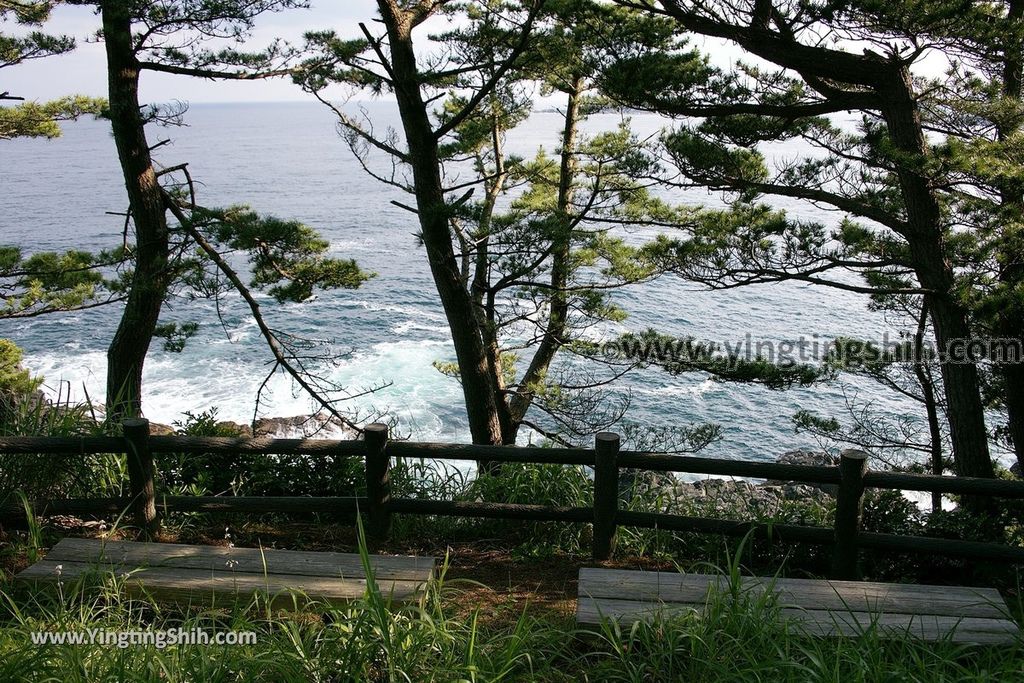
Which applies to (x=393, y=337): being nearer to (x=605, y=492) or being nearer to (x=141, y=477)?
(x=141, y=477)

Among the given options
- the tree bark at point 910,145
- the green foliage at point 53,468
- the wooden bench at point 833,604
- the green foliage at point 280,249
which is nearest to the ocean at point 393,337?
the green foliage at point 280,249

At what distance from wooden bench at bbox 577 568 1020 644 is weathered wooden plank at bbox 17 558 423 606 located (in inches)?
31.0

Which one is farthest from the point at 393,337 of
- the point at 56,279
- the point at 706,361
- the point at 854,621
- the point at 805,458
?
the point at 854,621

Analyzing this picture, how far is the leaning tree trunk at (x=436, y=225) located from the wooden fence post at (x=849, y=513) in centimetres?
454

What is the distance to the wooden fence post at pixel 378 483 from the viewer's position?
168 inches

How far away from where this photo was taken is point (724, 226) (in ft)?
26.6

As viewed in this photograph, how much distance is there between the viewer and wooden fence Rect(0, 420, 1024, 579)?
13.3ft

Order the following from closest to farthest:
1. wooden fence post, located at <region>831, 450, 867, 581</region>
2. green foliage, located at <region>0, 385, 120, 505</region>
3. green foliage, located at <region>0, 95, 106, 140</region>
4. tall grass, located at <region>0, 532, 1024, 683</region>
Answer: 1. tall grass, located at <region>0, 532, 1024, 683</region>
2. wooden fence post, located at <region>831, 450, 867, 581</region>
3. green foliage, located at <region>0, 385, 120, 505</region>
4. green foliage, located at <region>0, 95, 106, 140</region>

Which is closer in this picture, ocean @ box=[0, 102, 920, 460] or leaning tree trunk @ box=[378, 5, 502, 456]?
leaning tree trunk @ box=[378, 5, 502, 456]

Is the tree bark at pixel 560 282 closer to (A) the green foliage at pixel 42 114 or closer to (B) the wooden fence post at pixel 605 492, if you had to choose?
(B) the wooden fence post at pixel 605 492

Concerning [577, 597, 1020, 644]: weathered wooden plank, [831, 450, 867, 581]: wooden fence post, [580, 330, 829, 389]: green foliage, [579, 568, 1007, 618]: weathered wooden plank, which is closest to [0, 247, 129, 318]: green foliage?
[580, 330, 829, 389]: green foliage

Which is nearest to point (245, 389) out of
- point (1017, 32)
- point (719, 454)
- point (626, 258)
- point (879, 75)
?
point (719, 454)

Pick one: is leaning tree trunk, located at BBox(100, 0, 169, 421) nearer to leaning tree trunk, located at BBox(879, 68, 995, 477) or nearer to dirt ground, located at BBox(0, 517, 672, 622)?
dirt ground, located at BBox(0, 517, 672, 622)

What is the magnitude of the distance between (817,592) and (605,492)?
1.22 m
